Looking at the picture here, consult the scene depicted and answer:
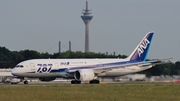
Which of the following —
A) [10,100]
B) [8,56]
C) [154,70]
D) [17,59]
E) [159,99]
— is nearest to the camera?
[10,100]

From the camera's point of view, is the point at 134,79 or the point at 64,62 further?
the point at 134,79

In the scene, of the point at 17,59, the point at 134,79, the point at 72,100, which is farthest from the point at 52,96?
the point at 17,59

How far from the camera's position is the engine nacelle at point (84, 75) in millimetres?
76562

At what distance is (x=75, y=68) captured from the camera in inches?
3063

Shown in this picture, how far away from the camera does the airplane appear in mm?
76188

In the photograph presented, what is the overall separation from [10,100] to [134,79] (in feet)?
186

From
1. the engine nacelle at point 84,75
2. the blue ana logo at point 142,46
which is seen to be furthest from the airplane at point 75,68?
the blue ana logo at point 142,46

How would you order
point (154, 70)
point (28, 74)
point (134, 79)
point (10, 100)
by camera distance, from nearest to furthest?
point (10, 100)
point (28, 74)
point (134, 79)
point (154, 70)

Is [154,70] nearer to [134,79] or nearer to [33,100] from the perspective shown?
[134,79]

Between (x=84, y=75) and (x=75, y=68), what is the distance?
6.61 feet

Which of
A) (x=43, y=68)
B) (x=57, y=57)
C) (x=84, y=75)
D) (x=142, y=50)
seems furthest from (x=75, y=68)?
(x=57, y=57)

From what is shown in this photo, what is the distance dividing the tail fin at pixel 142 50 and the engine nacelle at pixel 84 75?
27.5 ft

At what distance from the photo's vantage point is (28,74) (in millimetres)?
76438

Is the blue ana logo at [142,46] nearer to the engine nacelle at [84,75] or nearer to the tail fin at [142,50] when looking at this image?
the tail fin at [142,50]
